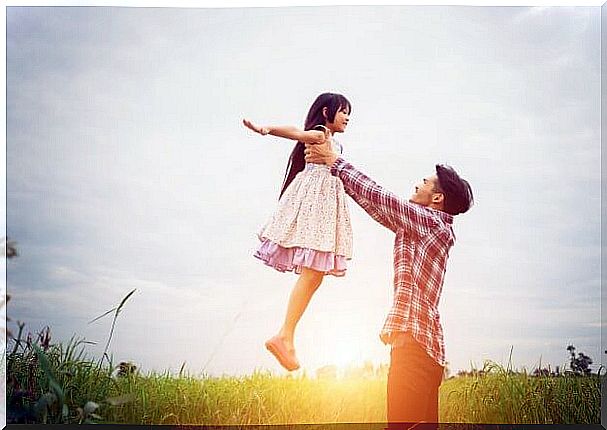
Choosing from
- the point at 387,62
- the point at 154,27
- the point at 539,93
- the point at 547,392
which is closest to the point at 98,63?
the point at 154,27

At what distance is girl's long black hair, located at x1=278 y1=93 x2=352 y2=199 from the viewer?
25.9ft

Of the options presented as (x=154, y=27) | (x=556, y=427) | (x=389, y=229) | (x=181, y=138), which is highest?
(x=154, y=27)

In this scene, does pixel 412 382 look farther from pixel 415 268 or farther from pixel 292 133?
pixel 292 133

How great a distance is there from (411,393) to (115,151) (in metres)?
2.14

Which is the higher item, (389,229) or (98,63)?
(98,63)

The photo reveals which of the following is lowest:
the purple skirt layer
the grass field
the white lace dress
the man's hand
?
the grass field

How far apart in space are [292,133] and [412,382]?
155 cm

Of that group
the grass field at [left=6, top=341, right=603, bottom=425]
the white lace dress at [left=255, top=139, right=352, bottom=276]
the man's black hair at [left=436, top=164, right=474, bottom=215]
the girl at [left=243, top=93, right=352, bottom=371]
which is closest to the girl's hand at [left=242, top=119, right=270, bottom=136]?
the girl at [left=243, top=93, right=352, bottom=371]

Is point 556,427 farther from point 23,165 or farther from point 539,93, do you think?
point 23,165

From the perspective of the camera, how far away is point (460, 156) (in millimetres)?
7910

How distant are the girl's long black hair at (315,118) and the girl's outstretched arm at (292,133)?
37mm

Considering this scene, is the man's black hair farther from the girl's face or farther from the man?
the girl's face

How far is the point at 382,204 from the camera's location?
311 inches

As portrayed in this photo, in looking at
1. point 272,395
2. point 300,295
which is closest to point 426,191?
point 300,295
